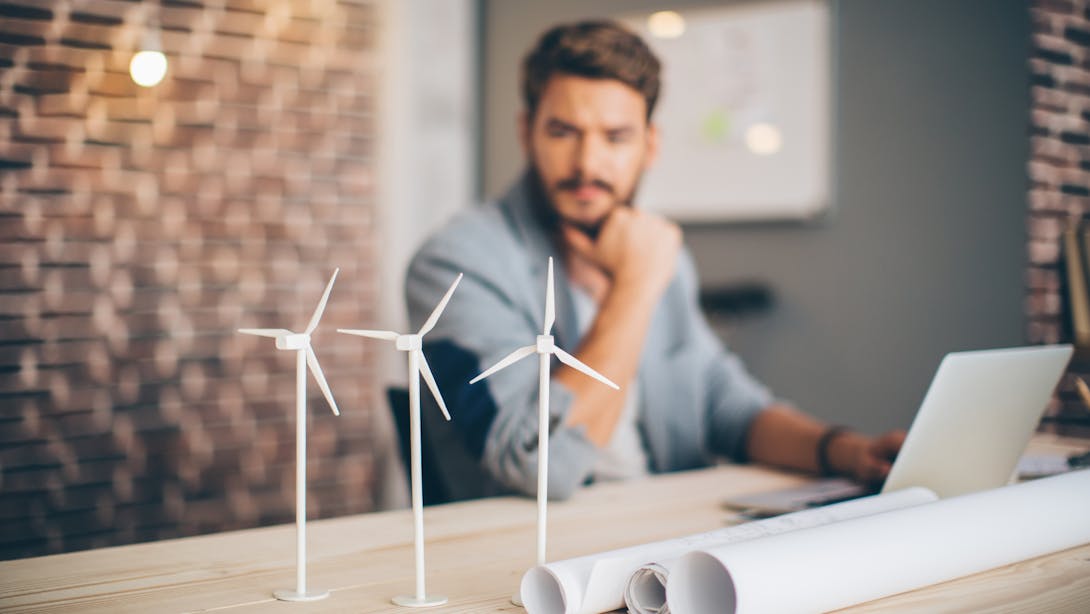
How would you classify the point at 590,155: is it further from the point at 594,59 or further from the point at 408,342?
the point at 408,342

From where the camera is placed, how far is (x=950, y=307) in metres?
3.08

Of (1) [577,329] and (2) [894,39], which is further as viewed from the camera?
(2) [894,39]

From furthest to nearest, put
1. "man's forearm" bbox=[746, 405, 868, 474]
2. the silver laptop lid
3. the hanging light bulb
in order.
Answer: the hanging light bulb < "man's forearm" bbox=[746, 405, 868, 474] < the silver laptop lid

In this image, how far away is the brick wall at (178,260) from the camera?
3102mm

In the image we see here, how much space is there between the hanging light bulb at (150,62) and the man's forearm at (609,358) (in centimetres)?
192

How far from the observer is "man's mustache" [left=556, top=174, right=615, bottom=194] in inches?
83.6

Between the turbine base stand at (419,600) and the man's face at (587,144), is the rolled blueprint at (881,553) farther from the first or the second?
the man's face at (587,144)

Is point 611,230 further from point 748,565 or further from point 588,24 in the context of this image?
point 748,565

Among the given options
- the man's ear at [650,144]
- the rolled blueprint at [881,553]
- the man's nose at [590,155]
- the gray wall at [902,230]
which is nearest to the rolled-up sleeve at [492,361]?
the man's nose at [590,155]

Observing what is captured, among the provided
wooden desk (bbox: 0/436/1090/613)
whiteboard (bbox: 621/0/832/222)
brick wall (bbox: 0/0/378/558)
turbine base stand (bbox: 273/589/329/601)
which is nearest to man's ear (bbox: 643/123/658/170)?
wooden desk (bbox: 0/436/1090/613)

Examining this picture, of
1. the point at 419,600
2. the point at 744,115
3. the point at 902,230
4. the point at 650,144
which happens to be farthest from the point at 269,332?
the point at 744,115

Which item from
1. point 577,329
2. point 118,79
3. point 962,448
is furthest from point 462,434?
point 118,79

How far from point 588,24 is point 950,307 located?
1546 millimetres

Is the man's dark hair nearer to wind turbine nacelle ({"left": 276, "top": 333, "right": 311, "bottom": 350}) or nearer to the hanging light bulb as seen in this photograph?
wind turbine nacelle ({"left": 276, "top": 333, "right": 311, "bottom": 350})
